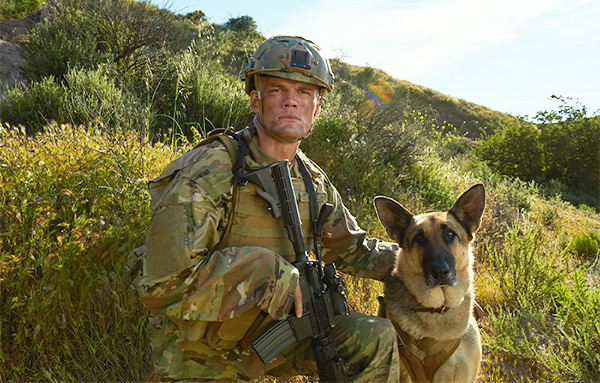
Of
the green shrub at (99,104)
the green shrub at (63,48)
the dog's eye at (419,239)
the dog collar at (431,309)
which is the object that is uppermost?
the green shrub at (63,48)

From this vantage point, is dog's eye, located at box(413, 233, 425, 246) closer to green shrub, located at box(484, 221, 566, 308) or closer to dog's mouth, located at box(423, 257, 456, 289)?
dog's mouth, located at box(423, 257, 456, 289)

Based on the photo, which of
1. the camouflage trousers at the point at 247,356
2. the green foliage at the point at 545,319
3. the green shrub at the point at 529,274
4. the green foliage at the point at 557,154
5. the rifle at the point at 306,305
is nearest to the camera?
the rifle at the point at 306,305

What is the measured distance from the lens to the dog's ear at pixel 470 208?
2.69 m

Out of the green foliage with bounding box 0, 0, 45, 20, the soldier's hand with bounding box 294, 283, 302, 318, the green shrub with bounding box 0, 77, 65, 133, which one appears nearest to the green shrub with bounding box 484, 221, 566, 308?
the soldier's hand with bounding box 294, 283, 302, 318

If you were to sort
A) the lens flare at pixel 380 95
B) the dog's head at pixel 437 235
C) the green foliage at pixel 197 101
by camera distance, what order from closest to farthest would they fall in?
the dog's head at pixel 437 235, the green foliage at pixel 197 101, the lens flare at pixel 380 95

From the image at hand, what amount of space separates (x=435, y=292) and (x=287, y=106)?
61.7 inches

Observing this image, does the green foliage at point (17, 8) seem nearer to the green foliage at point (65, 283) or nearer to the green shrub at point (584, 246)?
the green foliage at point (65, 283)

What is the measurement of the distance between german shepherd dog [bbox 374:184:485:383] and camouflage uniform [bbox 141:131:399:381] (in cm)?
35

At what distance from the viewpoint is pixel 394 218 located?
Result: 2834 mm

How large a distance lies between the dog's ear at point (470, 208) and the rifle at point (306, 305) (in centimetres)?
117

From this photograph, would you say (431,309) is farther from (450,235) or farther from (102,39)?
(102,39)

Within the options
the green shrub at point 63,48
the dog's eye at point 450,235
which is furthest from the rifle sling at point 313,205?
the green shrub at point 63,48

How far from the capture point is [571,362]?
295 cm

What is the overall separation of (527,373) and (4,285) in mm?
4011
